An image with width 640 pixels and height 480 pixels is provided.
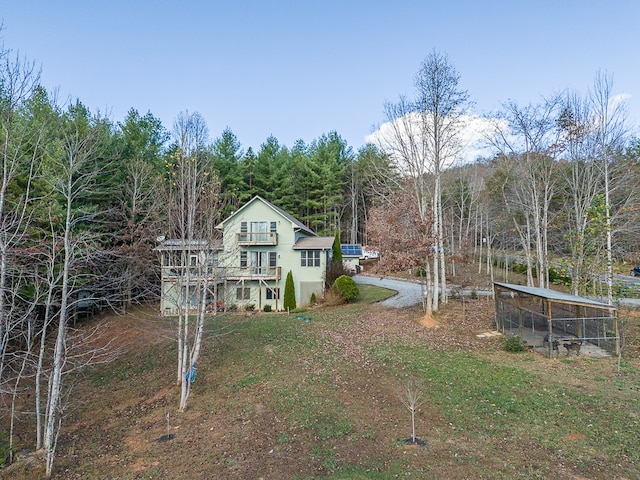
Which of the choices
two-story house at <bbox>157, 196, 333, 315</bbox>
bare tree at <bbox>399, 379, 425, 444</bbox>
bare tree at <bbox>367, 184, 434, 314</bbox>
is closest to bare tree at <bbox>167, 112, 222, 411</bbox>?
bare tree at <bbox>399, 379, 425, 444</bbox>

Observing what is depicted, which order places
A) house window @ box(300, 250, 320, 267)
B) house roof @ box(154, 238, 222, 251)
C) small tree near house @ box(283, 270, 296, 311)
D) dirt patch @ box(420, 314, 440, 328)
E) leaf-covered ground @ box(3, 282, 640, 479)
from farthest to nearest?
house window @ box(300, 250, 320, 267), small tree near house @ box(283, 270, 296, 311), dirt patch @ box(420, 314, 440, 328), house roof @ box(154, 238, 222, 251), leaf-covered ground @ box(3, 282, 640, 479)

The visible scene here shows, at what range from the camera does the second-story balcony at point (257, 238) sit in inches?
925

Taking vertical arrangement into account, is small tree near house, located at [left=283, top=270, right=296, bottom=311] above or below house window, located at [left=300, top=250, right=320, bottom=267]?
below

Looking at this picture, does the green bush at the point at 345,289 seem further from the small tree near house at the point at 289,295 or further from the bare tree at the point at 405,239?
the bare tree at the point at 405,239

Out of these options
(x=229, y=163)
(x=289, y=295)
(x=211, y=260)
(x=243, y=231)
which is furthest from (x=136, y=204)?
(x=229, y=163)

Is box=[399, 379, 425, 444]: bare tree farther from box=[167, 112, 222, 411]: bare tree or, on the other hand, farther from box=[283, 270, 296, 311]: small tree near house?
box=[283, 270, 296, 311]: small tree near house

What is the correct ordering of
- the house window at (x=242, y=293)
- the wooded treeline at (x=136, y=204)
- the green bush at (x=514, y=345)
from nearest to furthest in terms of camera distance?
the wooded treeline at (x=136, y=204) → the green bush at (x=514, y=345) → the house window at (x=242, y=293)

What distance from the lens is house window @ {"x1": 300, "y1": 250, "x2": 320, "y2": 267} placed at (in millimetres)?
23938

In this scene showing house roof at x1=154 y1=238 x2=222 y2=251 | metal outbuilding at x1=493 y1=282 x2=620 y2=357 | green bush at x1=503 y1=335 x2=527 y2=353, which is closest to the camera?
house roof at x1=154 y1=238 x2=222 y2=251

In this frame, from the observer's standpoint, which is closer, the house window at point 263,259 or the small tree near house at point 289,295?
the small tree near house at point 289,295

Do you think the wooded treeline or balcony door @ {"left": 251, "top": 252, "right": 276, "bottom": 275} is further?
balcony door @ {"left": 251, "top": 252, "right": 276, "bottom": 275}

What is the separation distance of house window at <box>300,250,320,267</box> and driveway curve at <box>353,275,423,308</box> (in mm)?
4636

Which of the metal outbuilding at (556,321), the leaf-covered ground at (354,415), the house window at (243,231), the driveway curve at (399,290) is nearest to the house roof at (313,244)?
the house window at (243,231)

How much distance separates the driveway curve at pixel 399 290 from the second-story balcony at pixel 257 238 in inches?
308
